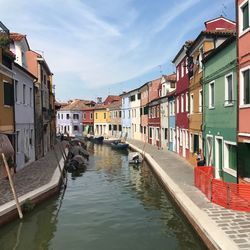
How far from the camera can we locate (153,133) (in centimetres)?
4362

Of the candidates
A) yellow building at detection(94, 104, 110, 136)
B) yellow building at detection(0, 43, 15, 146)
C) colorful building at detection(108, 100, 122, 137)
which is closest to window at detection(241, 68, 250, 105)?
yellow building at detection(0, 43, 15, 146)

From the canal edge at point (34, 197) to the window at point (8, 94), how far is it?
4.67m

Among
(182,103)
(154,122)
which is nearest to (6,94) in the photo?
(182,103)

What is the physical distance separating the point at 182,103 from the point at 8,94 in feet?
46.9

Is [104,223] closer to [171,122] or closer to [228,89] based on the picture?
[228,89]

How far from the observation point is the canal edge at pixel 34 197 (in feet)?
39.7

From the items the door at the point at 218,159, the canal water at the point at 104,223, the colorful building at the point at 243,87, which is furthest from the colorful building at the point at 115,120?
the colorful building at the point at 243,87

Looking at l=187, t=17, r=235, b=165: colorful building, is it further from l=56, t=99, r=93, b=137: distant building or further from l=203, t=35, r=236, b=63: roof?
l=56, t=99, r=93, b=137: distant building

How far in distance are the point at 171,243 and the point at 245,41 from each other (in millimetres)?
7539

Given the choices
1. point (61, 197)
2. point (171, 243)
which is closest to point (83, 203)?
point (61, 197)

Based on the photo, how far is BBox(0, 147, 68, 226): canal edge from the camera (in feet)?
39.7

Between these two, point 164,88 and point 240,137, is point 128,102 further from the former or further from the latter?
point 240,137

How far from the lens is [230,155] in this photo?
617 inches

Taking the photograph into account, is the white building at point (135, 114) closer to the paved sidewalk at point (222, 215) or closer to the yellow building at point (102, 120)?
the yellow building at point (102, 120)
